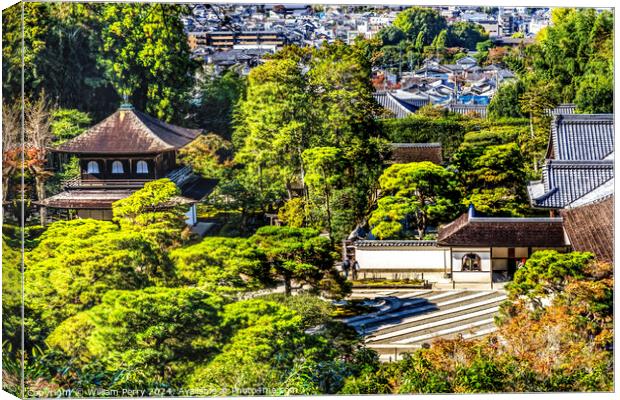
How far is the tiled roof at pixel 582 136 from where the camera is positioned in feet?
42.9

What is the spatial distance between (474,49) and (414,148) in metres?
1.34

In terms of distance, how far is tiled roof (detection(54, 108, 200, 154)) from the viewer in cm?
1270

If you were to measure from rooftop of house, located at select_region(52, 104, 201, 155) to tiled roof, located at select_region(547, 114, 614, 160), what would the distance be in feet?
14.1

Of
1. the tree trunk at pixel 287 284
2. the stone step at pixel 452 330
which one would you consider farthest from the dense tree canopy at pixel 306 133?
the stone step at pixel 452 330

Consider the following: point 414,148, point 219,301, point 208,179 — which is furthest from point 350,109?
point 219,301

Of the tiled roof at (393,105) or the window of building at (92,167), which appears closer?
the window of building at (92,167)

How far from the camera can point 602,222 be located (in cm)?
1262

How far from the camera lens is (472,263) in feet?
42.4

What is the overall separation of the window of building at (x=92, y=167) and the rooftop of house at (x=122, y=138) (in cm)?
13

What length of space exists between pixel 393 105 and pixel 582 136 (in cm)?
214

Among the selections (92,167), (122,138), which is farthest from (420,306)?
(92,167)

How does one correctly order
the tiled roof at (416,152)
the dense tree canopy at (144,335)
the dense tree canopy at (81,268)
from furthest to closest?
1. the tiled roof at (416,152)
2. the dense tree canopy at (81,268)
3. the dense tree canopy at (144,335)

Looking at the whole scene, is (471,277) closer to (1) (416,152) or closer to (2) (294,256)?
(1) (416,152)

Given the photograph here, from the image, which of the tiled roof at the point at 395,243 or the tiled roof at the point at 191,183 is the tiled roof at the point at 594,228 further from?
the tiled roof at the point at 191,183
